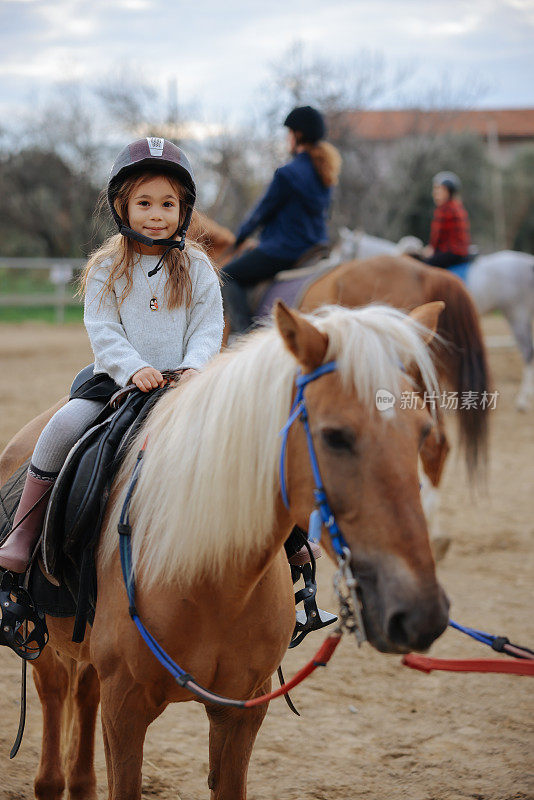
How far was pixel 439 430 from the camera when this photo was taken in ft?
15.9

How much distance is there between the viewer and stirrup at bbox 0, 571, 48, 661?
2191mm

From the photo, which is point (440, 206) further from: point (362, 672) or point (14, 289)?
point (14, 289)

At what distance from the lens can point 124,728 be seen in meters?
1.91

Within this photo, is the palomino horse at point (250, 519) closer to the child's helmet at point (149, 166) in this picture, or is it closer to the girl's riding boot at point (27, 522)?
the girl's riding boot at point (27, 522)

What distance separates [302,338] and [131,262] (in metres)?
0.90

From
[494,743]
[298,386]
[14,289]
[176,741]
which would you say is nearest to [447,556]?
[494,743]

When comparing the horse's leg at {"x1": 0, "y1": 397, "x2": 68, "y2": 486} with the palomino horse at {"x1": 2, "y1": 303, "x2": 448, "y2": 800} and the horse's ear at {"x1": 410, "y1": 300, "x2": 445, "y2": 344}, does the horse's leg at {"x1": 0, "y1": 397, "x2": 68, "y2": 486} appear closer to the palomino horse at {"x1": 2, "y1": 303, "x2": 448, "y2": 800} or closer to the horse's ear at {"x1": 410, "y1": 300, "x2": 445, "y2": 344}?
the palomino horse at {"x1": 2, "y1": 303, "x2": 448, "y2": 800}

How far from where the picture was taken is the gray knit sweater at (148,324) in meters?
2.20

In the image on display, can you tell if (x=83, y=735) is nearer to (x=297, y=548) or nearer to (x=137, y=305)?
(x=297, y=548)

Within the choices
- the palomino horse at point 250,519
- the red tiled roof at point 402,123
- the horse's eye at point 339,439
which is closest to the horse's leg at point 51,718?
the palomino horse at point 250,519

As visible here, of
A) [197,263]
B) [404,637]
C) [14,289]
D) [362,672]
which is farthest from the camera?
[14,289]

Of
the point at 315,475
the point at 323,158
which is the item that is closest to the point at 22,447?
the point at 315,475

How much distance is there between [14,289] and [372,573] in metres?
18.1

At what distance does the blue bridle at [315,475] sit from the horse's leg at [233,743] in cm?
75
